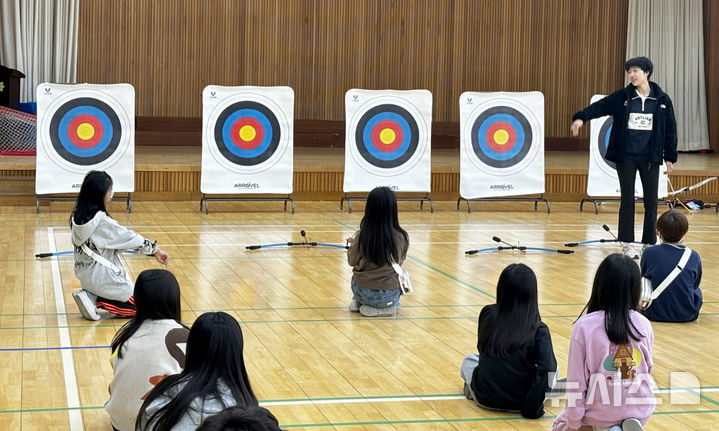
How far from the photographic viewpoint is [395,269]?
496 centimetres

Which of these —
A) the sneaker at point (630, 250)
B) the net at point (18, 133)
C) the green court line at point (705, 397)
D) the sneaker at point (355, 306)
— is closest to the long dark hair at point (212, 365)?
the green court line at point (705, 397)

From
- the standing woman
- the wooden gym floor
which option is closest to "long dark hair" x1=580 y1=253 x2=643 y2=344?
the wooden gym floor

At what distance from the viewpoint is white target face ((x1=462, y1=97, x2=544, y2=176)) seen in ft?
31.8

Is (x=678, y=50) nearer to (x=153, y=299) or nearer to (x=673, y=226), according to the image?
(x=673, y=226)

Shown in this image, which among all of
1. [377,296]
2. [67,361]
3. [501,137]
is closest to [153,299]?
[67,361]

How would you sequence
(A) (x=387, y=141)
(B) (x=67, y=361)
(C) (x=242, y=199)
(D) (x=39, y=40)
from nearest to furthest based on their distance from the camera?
(B) (x=67, y=361) → (C) (x=242, y=199) → (A) (x=387, y=141) → (D) (x=39, y=40)

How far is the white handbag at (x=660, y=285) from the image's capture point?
15.9 ft

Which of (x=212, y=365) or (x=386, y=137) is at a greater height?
(x=386, y=137)

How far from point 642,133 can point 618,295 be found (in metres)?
3.98

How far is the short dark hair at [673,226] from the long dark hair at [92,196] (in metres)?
2.68

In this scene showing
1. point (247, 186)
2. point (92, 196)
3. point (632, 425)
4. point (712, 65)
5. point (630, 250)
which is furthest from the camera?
point (712, 65)

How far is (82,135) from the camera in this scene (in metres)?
8.83

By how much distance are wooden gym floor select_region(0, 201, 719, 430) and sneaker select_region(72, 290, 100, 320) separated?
5 centimetres

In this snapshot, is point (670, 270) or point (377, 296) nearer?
point (670, 270)
